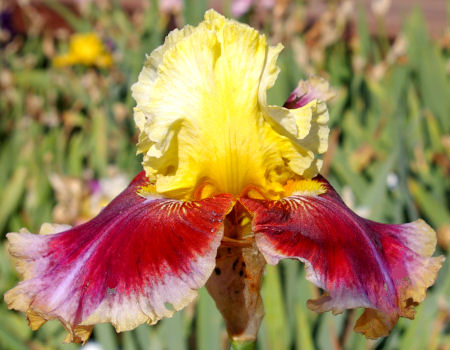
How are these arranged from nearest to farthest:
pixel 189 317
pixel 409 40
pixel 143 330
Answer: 1. pixel 143 330
2. pixel 189 317
3. pixel 409 40

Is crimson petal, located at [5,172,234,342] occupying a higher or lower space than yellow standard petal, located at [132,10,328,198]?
lower

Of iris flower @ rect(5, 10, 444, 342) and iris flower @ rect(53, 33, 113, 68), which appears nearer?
iris flower @ rect(5, 10, 444, 342)

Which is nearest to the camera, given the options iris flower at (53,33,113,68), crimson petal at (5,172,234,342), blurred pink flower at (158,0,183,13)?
crimson petal at (5,172,234,342)

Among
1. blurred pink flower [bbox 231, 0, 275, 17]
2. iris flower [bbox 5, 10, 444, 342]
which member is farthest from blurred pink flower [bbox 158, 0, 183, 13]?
iris flower [bbox 5, 10, 444, 342]

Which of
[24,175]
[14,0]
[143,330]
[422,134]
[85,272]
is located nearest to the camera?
[85,272]

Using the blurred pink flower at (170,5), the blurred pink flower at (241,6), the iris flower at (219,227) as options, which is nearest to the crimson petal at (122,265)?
the iris flower at (219,227)

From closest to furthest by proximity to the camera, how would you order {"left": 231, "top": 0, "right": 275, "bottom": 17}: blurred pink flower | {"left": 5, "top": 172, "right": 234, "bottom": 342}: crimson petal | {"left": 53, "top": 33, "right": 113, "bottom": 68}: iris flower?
{"left": 5, "top": 172, "right": 234, "bottom": 342}: crimson petal
{"left": 231, "top": 0, "right": 275, "bottom": 17}: blurred pink flower
{"left": 53, "top": 33, "right": 113, "bottom": 68}: iris flower

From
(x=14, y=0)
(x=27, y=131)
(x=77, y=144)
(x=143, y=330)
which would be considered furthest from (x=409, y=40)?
(x=14, y=0)

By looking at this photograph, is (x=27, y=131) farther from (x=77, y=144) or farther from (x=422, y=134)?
(x=422, y=134)

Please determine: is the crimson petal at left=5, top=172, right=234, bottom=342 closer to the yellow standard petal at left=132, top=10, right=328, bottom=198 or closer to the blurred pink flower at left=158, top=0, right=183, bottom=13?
the yellow standard petal at left=132, top=10, right=328, bottom=198
